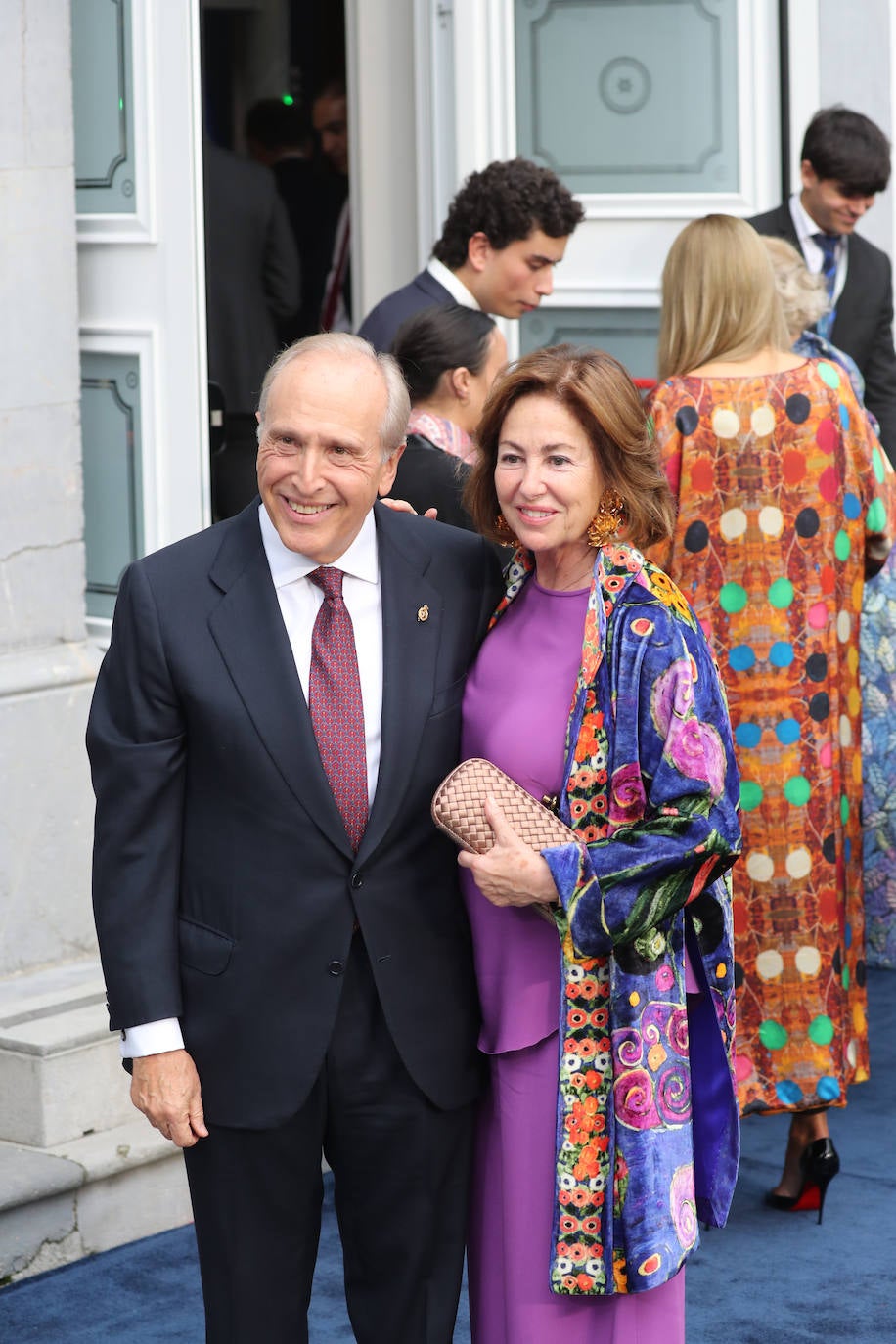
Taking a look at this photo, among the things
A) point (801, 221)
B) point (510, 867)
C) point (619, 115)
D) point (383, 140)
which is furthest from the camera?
point (383, 140)

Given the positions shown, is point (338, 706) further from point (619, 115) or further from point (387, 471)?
point (619, 115)

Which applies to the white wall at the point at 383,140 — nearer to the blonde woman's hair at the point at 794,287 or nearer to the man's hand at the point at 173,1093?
the blonde woman's hair at the point at 794,287

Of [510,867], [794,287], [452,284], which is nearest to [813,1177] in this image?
[794,287]

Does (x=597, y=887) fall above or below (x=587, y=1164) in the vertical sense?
above

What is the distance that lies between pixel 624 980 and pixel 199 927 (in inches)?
19.8

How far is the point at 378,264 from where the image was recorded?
5.88 m

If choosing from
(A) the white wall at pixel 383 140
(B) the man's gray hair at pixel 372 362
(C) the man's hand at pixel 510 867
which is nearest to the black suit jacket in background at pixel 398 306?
(A) the white wall at pixel 383 140

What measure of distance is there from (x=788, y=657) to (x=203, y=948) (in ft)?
5.52

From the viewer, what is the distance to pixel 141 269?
4492 mm

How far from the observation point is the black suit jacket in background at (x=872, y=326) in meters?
5.18

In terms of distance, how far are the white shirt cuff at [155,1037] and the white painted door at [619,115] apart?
333cm

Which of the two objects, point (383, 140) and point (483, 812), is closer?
point (483, 812)

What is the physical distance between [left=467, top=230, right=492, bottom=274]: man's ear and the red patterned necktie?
2.08 meters

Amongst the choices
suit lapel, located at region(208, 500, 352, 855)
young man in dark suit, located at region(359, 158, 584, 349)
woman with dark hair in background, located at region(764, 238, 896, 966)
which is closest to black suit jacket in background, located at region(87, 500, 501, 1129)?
suit lapel, located at region(208, 500, 352, 855)
